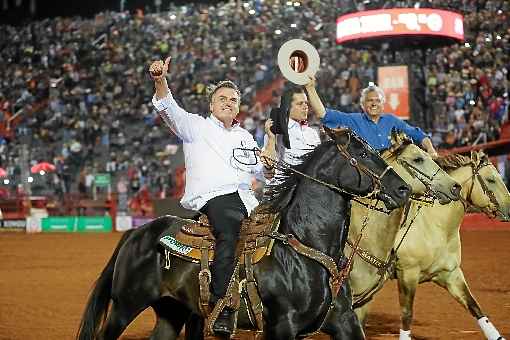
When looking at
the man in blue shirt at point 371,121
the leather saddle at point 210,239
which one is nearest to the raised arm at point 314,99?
the man in blue shirt at point 371,121

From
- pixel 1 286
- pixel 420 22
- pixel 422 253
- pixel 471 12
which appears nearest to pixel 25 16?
pixel 471 12

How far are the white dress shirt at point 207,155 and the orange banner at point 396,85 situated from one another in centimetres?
1705

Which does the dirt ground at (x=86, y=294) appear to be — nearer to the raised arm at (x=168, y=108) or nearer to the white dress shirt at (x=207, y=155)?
the white dress shirt at (x=207, y=155)

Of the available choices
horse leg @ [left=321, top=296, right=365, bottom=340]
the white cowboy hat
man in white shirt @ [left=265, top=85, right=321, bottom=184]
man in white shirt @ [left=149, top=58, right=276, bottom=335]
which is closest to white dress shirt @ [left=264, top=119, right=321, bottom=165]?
man in white shirt @ [left=265, top=85, right=321, bottom=184]

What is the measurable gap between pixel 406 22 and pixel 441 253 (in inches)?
577

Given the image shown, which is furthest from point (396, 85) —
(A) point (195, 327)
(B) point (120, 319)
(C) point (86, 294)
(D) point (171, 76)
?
(B) point (120, 319)

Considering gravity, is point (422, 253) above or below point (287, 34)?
below

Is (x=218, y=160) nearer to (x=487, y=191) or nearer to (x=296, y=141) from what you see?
(x=296, y=141)

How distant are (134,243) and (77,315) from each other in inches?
188

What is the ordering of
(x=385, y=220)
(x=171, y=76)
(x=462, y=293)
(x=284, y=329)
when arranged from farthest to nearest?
(x=171, y=76) → (x=462, y=293) → (x=385, y=220) → (x=284, y=329)

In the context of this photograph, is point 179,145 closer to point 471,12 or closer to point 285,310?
point 471,12

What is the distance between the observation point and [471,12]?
95.1 feet

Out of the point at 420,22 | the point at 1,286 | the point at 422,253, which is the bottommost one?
the point at 1,286

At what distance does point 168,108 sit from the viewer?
573cm
